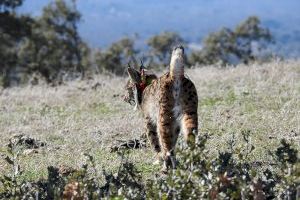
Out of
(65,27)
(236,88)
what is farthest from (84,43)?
(236,88)

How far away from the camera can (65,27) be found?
160 feet

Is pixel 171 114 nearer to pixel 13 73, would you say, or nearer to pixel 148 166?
pixel 148 166

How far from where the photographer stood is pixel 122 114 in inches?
487

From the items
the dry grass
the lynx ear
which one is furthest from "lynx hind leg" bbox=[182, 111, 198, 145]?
the lynx ear

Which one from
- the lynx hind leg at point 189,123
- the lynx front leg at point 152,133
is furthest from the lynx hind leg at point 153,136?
the lynx hind leg at point 189,123

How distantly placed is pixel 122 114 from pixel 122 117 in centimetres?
34

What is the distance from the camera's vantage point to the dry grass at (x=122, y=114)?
9.11m

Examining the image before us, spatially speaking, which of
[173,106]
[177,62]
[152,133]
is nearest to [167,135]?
[173,106]

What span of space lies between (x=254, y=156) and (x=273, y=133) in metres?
1.38

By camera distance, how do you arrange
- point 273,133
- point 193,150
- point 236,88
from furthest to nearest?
point 236,88, point 273,133, point 193,150

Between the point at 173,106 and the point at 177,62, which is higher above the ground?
the point at 177,62

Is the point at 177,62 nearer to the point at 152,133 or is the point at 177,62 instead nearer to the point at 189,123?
the point at 189,123

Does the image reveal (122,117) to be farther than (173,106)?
Yes

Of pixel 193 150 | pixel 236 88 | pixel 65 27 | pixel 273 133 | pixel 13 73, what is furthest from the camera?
pixel 65 27
